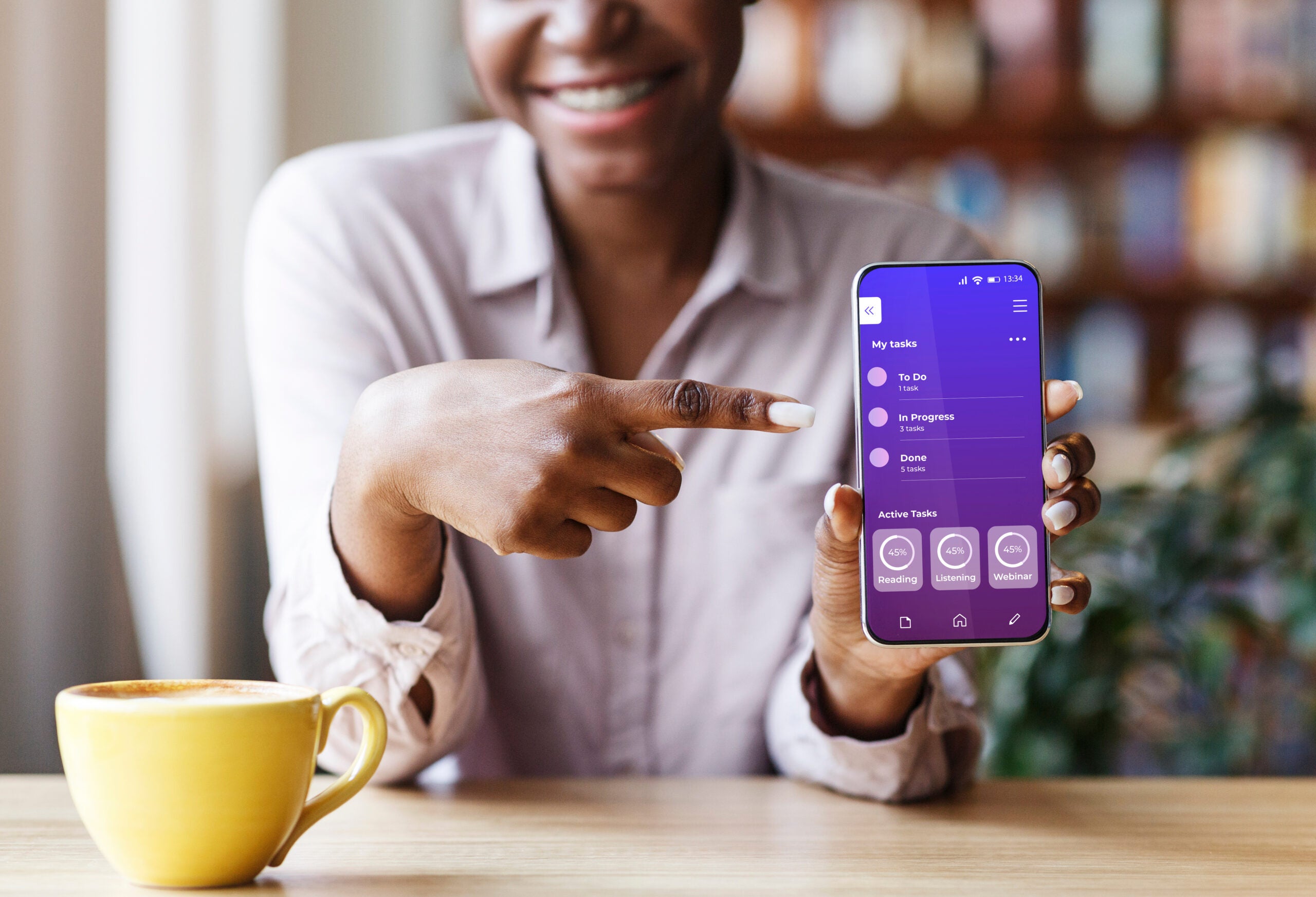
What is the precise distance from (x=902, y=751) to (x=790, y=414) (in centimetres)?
34

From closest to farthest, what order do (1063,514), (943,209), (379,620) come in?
(1063,514)
(379,620)
(943,209)

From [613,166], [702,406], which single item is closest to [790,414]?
[702,406]

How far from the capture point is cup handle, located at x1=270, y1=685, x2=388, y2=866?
59 centimetres

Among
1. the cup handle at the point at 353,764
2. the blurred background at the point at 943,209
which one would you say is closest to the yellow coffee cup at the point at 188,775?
the cup handle at the point at 353,764

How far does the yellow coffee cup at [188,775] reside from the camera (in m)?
0.53

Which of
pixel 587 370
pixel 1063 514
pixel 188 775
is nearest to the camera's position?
pixel 188 775

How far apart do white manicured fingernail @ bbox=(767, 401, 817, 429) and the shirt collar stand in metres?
0.55

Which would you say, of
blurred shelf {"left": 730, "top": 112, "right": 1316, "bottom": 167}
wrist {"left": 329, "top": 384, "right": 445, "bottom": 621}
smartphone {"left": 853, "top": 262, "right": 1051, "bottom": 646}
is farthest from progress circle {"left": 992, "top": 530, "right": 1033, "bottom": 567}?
blurred shelf {"left": 730, "top": 112, "right": 1316, "bottom": 167}

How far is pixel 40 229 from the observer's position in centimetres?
159

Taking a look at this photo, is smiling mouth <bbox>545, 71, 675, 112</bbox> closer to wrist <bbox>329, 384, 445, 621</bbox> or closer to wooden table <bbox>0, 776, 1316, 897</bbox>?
wrist <bbox>329, 384, 445, 621</bbox>

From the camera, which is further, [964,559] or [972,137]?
[972,137]

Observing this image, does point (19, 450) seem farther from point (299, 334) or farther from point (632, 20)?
point (632, 20)

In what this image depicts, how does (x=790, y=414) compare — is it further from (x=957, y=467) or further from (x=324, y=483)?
(x=324, y=483)

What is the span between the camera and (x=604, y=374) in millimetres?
1160
